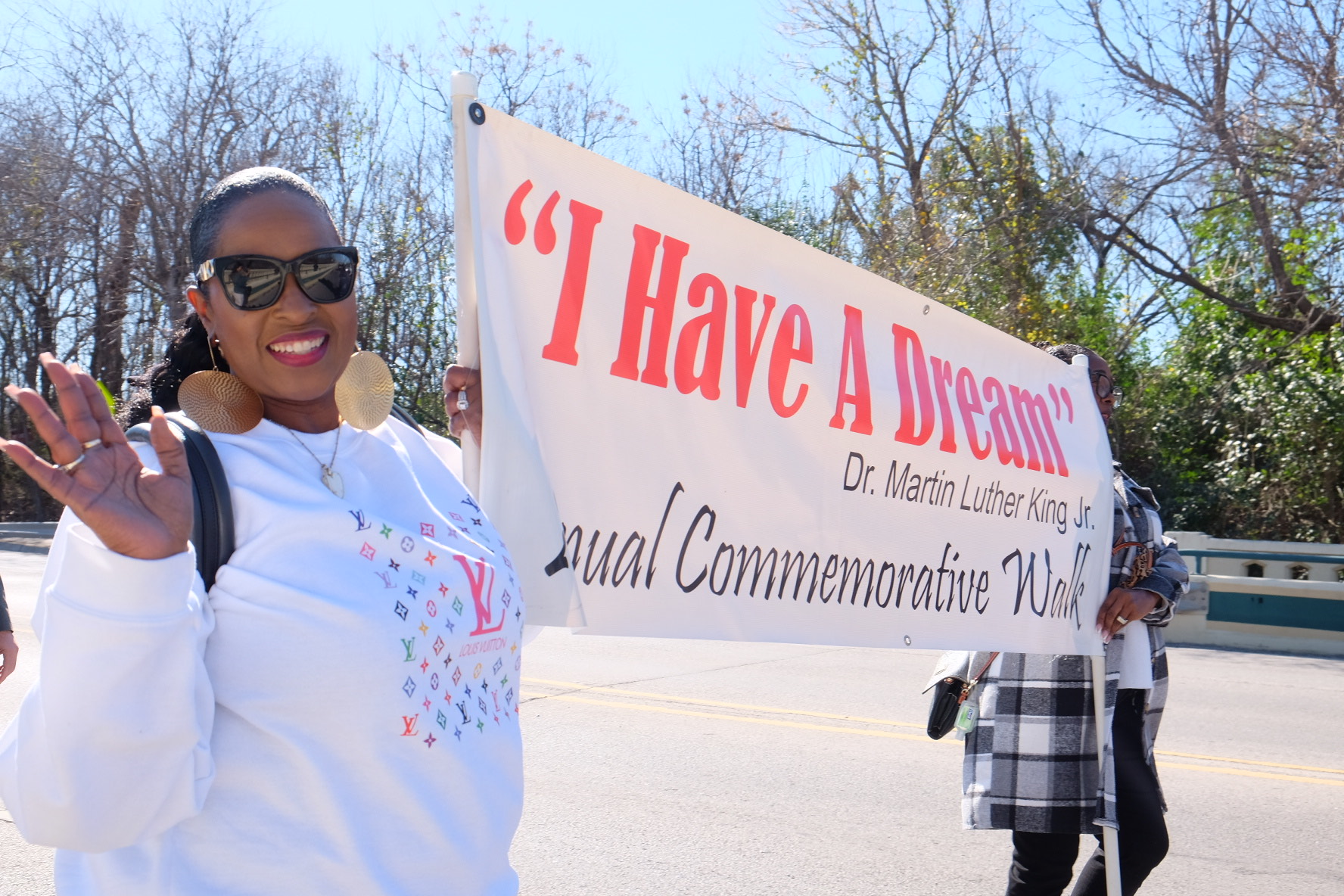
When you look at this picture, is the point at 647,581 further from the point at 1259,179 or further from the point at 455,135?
the point at 1259,179

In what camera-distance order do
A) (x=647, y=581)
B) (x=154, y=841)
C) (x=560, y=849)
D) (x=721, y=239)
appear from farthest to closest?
(x=560, y=849) → (x=721, y=239) → (x=647, y=581) → (x=154, y=841)

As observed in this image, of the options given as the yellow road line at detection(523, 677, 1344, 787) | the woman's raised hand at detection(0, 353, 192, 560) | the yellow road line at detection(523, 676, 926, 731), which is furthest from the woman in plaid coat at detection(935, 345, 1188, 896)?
the yellow road line at detection(523, 676, 926, 731)

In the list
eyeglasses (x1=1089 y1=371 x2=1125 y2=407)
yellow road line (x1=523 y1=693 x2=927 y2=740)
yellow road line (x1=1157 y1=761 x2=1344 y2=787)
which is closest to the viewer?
eyeglasses (x1=1089 y1=371 x2=1125 y2=407)

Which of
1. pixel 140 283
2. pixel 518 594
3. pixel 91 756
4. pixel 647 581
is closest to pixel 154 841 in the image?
pixel 91 756

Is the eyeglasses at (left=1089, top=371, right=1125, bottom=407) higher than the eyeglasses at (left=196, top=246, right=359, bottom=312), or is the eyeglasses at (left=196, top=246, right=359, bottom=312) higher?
the eyeglasses at (left=1089, top=371, right=1125, bottom=407)

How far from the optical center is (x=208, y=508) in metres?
1.36

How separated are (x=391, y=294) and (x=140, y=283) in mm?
5392

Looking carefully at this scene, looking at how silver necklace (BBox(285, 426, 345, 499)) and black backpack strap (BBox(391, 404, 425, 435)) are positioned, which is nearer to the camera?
silver necklace (BBox(285, 426, 345, 499))

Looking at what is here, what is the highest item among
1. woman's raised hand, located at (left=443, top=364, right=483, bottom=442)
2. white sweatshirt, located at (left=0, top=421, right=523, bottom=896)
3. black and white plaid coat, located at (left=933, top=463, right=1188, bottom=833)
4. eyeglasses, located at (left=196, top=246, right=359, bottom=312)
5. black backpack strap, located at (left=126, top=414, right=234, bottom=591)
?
eyeglasses, located at (left=196, top=246, right=359, bottom=312)

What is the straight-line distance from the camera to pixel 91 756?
123cm

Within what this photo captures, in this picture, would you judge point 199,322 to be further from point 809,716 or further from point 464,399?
point 809,716

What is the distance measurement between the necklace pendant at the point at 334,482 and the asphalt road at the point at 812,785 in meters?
3.30

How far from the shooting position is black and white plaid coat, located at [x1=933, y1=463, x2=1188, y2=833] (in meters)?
3.48

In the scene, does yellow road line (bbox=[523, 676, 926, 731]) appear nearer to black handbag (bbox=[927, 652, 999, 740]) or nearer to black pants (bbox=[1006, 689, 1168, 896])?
black handbag (bbox=[927, 652, 999, 740])
